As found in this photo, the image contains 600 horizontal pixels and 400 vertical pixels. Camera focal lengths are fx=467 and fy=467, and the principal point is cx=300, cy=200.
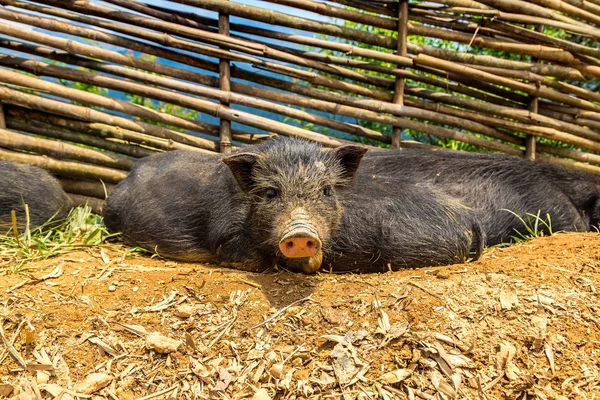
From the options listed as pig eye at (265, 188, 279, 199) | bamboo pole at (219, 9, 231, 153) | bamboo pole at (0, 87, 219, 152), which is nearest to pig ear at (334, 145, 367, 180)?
pig eye at (265, 188, 279, 199)

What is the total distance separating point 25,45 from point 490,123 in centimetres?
441

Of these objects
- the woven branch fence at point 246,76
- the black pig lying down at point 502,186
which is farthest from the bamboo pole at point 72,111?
the black pig lying down at point 502,186

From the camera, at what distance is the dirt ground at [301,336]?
191 centimetres

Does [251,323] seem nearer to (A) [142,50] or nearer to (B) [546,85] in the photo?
(A) [142,50]

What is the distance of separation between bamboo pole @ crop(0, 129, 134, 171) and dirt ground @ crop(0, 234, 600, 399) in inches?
73.6

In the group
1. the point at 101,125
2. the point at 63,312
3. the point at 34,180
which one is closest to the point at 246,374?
the point at 63,312

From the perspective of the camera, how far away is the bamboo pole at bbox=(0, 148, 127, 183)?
13.4 ft

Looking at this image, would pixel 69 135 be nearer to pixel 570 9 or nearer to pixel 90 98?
pixel 90 98

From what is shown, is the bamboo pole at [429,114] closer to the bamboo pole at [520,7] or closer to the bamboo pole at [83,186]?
the bamboo pole at [520,7]

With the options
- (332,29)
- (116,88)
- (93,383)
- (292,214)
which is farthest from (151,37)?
(93,383)

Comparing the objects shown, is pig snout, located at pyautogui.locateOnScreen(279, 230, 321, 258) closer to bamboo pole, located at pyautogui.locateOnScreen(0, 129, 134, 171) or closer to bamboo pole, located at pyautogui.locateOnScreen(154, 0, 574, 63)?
bamboo pole, located at pyautogui.locateOnScreen(0, 129, 134, 171)

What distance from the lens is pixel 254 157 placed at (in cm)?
264

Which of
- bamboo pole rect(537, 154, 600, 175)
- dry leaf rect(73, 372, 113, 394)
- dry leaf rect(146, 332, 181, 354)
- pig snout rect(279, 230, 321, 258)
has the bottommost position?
dry leaf rect(73, 372, 113, 394)

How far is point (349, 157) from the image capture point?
2.79 m
